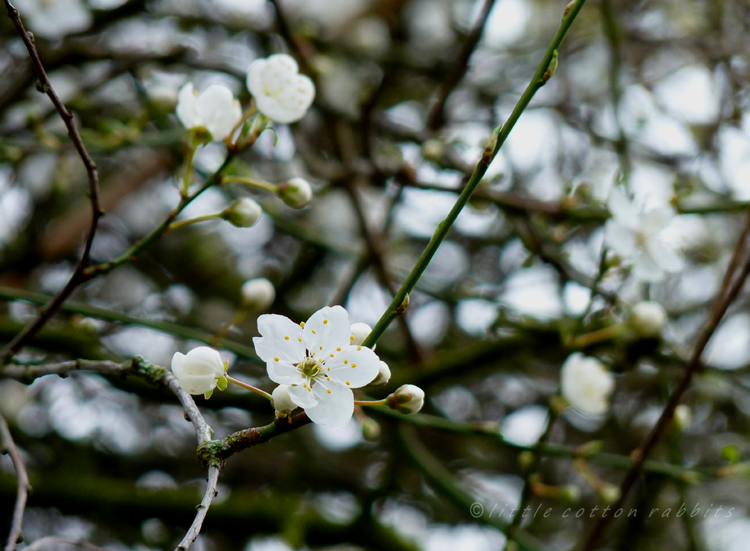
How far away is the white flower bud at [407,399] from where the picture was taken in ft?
3.14

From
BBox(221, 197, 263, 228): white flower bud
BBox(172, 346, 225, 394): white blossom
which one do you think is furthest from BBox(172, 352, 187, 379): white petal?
BBox(221, 197, 263, 228): white flower bud

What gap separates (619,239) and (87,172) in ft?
3.87

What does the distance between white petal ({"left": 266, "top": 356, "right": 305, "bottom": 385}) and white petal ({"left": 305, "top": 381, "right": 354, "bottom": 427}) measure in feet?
0.13

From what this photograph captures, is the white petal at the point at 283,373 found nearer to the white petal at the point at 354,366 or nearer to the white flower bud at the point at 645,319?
the white petal at the point at 354,366

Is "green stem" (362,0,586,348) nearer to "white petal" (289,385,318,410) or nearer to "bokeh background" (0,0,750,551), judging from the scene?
"white petal" (289,385,318,410)

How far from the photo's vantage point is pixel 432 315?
145 inches

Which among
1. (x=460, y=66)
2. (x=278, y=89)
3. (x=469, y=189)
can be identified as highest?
(x=460, y=66)

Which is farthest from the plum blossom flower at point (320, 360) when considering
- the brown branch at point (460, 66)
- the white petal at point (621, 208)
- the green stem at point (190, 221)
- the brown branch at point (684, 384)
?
the brown branch at point (460, 66)

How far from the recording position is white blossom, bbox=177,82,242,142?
1291 millimetres

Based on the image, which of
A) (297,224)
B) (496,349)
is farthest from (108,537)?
(496,349)

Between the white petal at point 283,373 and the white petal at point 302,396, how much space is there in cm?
2

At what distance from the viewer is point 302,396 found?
0.86 m

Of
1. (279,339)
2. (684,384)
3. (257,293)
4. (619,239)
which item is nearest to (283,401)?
(279,339)

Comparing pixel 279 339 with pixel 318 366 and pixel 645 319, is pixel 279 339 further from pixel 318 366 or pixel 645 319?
pixel 645 319
